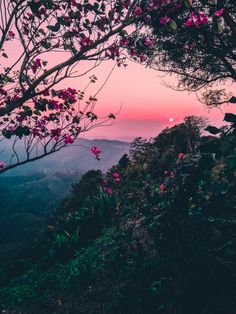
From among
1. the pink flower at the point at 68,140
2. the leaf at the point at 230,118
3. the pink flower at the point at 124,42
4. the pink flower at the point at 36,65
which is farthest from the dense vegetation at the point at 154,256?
the pink flower at the point at 36,65

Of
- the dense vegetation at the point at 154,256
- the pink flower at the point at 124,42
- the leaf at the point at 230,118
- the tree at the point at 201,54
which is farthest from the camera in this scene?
the tree at the point at 201,54

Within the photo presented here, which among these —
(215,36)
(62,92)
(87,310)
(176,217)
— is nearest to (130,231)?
(87,310)

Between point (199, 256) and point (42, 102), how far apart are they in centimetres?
300

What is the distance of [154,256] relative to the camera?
523 cm

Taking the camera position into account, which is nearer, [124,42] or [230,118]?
[230,118]

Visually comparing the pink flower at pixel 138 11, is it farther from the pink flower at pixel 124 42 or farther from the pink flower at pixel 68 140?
the pink flower at pixel 68 140

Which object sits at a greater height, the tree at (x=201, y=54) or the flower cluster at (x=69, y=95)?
the tree at (x=201, y=54)

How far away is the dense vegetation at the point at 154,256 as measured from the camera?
2789mm

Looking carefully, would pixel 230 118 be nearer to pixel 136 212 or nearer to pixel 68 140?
pixel 68 140

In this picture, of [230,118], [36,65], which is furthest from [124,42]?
[230,118]

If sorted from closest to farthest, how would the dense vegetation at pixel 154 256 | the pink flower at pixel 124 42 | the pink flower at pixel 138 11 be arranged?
the dense vegetation at pixel 154 256 < the pink flower at pixel 138 11 < the pink flower at pixel 124 42

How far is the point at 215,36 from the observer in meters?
8.65

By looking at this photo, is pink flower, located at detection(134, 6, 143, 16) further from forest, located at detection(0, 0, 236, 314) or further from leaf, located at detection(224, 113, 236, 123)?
leaf, located at detection(224, 113, 236, 123)

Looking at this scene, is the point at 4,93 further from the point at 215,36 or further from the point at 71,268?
the point at 215,36
